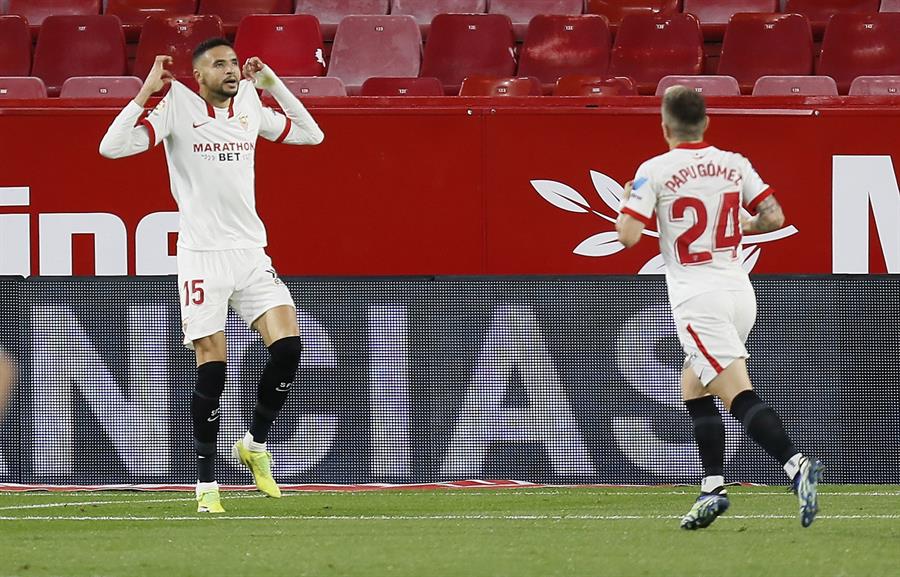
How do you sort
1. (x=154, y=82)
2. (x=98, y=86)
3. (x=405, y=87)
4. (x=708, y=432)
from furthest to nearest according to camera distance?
(x=98, y=86)
(x=405, y=87)
(x=154, y=82)
(x=708, y=432)

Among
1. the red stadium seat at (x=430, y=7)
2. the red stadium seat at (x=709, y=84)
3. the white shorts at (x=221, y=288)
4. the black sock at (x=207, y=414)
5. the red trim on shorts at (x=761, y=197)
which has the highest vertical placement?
the red stadium seat at (x=430, y=7)

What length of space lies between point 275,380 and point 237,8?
7042mm

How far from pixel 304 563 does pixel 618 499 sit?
9.97ft

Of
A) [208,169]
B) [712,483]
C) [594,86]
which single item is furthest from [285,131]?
[594,86]

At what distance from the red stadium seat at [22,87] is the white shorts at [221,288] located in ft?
15.2

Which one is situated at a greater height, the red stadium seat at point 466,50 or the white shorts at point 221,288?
the red stadium seat at point 466,50

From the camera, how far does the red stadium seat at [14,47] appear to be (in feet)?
44.8

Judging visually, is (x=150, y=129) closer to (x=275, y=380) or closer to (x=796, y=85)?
(x=275, y=380)

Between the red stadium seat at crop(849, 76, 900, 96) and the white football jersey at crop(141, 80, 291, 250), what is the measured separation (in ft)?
18.2

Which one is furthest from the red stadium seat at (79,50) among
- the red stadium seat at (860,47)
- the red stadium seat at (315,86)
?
the red stadium seat at (860,47)

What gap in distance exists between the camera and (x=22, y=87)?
12391 millimetres

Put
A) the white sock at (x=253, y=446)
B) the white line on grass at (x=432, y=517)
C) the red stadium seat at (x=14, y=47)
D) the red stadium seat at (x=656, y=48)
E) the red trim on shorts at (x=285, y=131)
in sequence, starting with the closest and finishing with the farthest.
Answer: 1. the white line on grass at (x=432, y=517)
2. the white sock at (x=253, y=446)
3. the red trim on shorts at (x=285, y=131)
4. the red stadium seat at (x=656, y=48)
5. the red stadium seat at (x=14, y=47)

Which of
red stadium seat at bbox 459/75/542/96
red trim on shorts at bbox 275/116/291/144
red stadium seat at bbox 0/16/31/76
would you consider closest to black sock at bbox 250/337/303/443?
red trim on shorts at bbox 275/116/291/144

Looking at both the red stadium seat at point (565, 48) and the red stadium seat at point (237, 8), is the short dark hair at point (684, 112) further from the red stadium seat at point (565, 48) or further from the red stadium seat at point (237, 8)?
the red stadium seat at point (237, 8)
